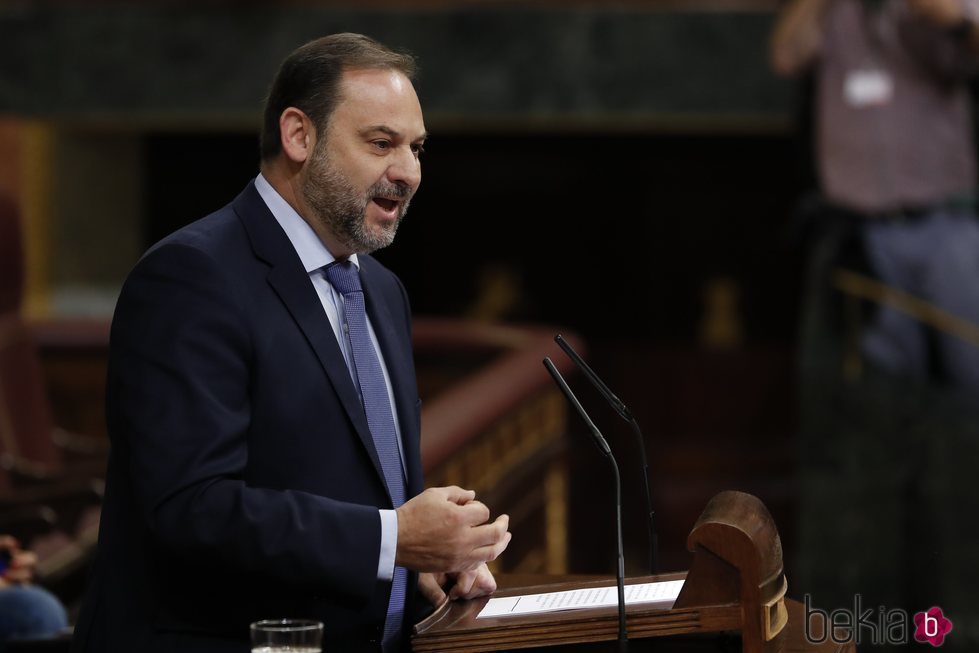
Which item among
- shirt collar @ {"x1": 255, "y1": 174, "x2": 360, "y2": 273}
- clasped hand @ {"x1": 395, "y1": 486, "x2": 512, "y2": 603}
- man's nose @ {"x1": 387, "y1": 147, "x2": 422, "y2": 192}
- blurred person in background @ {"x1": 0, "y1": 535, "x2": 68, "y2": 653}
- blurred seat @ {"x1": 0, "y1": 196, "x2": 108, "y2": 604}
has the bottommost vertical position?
blurred seat @ {"x1": 0, "y1": 196, "x2": 108, "y2": 604}

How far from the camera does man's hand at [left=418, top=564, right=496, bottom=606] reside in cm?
212

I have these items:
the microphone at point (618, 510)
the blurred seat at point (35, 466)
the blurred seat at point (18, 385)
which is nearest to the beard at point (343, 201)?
the microphone at point (618, 510)

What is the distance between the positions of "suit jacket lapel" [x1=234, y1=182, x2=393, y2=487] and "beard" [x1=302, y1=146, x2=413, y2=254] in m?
0.06

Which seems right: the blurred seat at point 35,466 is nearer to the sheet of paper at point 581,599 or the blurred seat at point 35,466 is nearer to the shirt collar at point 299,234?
the shirt collar at point 299,234

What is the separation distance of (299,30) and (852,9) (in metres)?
2.84

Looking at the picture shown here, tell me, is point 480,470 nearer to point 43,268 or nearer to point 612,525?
point 612,525

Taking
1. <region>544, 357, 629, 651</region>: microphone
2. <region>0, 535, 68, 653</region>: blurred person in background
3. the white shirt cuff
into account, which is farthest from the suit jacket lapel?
<region>0, 535, 68, 653</region>: blurred person in background

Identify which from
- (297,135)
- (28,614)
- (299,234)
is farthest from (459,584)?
(28,614)

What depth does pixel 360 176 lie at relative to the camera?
205 cm

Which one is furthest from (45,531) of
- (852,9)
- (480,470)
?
(852,9)

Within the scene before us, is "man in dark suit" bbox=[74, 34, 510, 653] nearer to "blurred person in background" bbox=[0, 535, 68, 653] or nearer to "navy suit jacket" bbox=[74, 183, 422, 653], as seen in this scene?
"navy suit jacket" bbox=[74, 183, 422, 653]

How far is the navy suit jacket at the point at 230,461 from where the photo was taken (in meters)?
1.84

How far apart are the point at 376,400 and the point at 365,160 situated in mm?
325

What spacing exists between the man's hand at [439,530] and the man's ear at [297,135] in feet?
1.63
